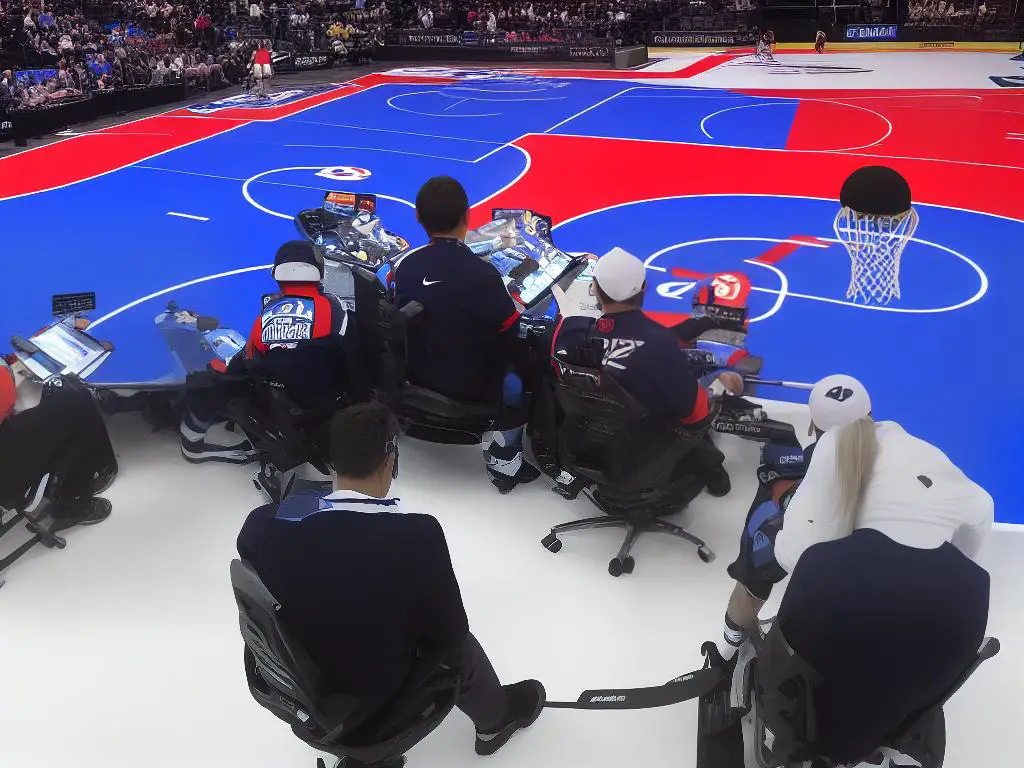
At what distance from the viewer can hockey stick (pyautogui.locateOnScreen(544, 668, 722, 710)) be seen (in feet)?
11.8

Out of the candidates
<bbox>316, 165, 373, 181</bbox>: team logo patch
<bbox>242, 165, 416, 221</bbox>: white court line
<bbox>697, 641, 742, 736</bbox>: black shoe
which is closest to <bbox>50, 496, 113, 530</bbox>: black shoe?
<bbox>697, 641, 742, 736</bbox>: black shoe

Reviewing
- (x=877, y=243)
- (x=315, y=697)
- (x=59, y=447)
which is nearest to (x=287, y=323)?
(x=59, y=447)

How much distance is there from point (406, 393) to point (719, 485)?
195 centimetres

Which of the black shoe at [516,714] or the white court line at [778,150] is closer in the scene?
the black shoe at [516,714]

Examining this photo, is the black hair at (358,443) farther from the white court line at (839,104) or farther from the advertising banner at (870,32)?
the advertising banner at (870,32)

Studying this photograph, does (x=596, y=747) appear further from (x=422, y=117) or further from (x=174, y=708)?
(x=422, y=117)

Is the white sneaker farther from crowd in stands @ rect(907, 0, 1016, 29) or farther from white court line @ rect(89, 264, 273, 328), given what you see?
crowd in stands @ rect(907, 0, 1016, 29)

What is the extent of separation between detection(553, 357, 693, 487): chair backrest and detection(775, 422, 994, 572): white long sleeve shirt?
51.8 inches

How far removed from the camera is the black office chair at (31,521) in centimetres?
458

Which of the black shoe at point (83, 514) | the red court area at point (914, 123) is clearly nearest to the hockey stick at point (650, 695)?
the black shoe at point (83, 514)

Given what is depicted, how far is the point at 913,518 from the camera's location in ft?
8.77

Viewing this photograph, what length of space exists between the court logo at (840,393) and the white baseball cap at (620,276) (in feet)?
4.01

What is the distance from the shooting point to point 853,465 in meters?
2.79

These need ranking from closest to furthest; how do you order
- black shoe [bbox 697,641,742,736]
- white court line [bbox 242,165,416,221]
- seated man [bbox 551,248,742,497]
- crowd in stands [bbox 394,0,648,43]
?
black shoe [bbox 697,641,742,736]
seated man [bbox 551,248,742,497]
white court line [bbox 242,165,416,221]
crowd in stands [bbox 394,0,648,43]
